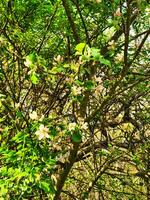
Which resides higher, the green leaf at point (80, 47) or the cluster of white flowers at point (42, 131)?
the green leaf at point (80, 47)

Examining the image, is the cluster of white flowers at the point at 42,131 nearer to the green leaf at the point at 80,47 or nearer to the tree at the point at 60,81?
the tree at the point at 60,81

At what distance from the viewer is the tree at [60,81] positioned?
150 inches

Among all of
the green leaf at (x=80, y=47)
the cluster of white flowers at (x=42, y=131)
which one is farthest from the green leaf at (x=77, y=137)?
the green leaf at (x=80, y=47)

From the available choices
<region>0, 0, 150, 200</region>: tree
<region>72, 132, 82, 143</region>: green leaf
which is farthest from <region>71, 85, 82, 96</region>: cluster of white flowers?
<region>72, 132, 82, 143</region>: green leaf

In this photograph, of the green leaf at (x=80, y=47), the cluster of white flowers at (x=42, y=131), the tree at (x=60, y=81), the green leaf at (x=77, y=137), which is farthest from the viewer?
the green leaf at (x=77, y=137)

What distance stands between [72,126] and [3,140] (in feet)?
5.52

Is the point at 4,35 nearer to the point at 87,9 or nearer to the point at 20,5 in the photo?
the point at 20,5

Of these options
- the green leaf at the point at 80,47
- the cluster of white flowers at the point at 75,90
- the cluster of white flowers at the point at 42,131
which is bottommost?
the cluster of white flowers at the point at 42,131

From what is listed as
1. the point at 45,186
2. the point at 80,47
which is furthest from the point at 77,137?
the point at 80,47

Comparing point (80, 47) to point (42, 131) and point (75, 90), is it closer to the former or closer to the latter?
point (75, 90)

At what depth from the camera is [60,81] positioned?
490cm

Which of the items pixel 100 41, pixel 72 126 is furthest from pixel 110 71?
pixel 72 126

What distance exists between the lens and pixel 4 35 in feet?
16.7

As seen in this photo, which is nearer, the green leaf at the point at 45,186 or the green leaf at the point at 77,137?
the green leaf at the point at 45,186
